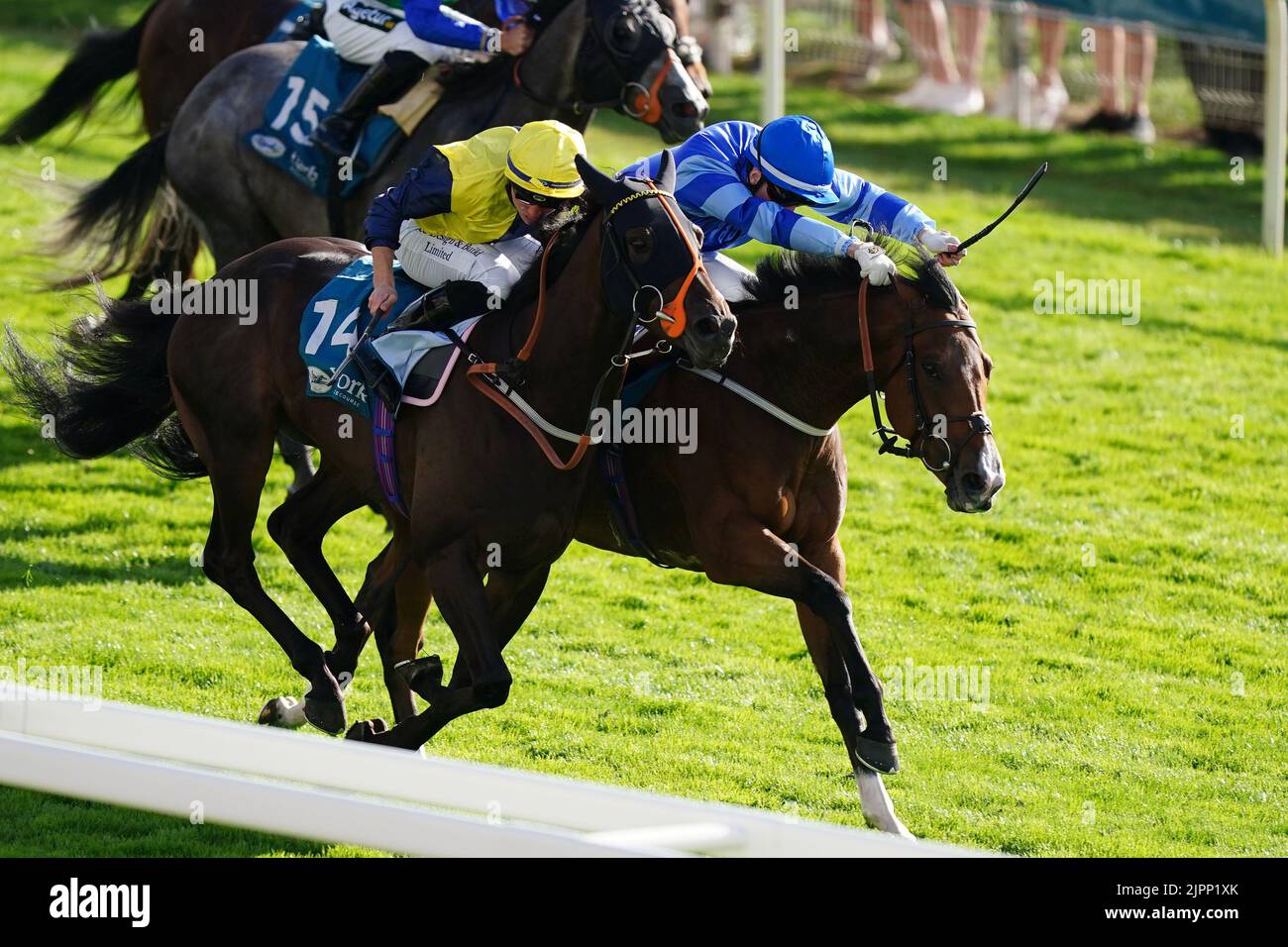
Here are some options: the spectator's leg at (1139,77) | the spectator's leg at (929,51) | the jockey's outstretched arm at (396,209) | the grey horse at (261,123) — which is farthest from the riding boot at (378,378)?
the spectator's leg at (929,51)

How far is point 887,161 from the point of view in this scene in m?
14.0

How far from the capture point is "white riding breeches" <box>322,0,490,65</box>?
798 centimetres

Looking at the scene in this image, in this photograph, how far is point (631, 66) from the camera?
7.54m

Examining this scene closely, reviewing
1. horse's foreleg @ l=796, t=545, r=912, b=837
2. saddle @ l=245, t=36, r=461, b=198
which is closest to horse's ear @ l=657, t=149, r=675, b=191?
horse's foreleg @ l=796, t=545, r=912, b=837

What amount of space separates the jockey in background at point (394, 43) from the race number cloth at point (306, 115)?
71 mm

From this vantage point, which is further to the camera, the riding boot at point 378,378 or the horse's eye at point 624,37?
the horse's eye at point 624,37

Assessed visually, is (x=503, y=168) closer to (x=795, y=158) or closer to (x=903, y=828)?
(x=795, y=158)

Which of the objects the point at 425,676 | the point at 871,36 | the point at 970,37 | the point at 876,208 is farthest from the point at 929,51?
the point at 425,676

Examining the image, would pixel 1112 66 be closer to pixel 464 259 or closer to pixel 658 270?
pixel 464 259

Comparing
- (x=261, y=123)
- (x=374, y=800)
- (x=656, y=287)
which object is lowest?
(x=374, y=800)

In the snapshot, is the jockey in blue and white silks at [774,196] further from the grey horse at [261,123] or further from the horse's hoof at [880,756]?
the grey horse at [261,123]

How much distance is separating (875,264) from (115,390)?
9.13ft
